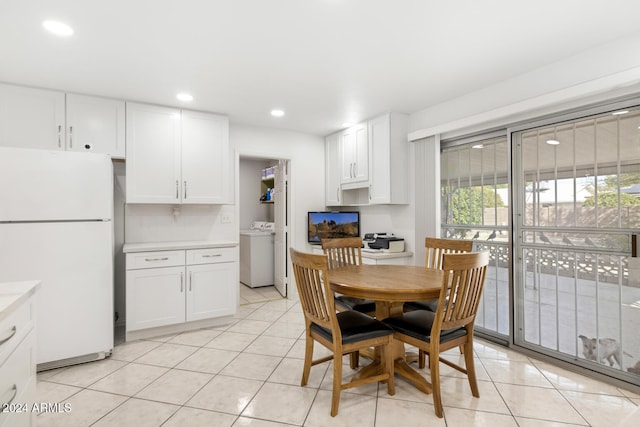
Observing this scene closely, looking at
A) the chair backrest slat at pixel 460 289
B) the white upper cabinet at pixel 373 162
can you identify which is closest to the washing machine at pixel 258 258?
the white upper cabinet at pixel 373 162

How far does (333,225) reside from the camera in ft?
15.6

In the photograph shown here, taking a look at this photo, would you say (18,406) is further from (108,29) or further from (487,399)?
(487,399)

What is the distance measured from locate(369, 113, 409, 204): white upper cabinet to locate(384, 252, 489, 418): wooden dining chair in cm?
180

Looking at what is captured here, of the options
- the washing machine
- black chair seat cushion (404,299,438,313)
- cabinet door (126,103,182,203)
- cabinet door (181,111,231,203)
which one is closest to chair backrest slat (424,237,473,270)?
black chair seat cushion (404,299,438,313)

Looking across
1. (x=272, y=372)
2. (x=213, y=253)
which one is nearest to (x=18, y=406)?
(x=272, y=372)

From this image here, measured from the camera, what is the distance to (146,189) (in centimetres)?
347

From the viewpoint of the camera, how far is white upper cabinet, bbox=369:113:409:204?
150 inches

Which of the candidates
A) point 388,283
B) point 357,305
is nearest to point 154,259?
point 357,305

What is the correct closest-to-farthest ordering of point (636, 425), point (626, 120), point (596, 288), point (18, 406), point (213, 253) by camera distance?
1. point (636, 425)
2. point (18, 406)
3. point (626, 120)
4. point (596, 288)
5. point (213, 253)

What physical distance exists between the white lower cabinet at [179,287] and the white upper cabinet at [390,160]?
6.05 ft

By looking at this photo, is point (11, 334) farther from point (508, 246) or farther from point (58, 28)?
point (508, 246)

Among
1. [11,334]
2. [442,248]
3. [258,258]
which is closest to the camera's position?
[11,334]

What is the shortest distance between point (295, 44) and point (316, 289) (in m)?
1.67

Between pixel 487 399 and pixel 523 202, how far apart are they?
1.68 m
